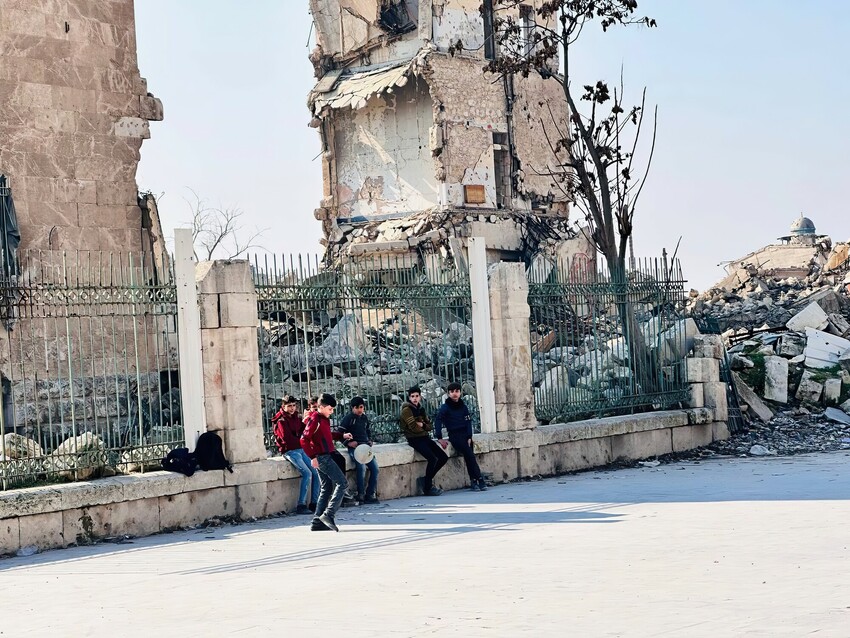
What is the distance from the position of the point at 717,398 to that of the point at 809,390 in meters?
2.27

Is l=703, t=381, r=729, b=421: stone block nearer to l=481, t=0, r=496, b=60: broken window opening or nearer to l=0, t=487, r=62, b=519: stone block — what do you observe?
l=0, t=487, r=62, b=519: stone block

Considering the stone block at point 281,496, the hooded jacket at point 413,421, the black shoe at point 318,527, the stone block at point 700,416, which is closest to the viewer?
the black shoe at point 318,527

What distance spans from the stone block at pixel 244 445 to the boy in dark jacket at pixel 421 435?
195cm

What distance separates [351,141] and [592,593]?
27403mm

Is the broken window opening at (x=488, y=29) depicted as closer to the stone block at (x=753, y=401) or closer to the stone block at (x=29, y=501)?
the stone block at (x=753, y=401)

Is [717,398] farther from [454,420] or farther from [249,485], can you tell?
[249,485]

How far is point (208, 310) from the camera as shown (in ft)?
41.8

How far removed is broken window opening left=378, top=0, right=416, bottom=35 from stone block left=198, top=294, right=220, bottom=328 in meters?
21.4

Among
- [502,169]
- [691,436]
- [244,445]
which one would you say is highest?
[502,169]

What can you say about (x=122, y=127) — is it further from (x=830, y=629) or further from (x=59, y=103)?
(x=830, y=629)

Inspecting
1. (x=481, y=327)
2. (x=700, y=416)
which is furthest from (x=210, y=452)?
(x=700, y=416)

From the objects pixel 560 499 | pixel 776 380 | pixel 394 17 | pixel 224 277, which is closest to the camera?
pixel 224 277

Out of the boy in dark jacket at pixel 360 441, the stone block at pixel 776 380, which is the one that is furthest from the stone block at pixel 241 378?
the stone block at pixel 776 380

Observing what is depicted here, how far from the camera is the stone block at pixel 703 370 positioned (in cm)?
1864
